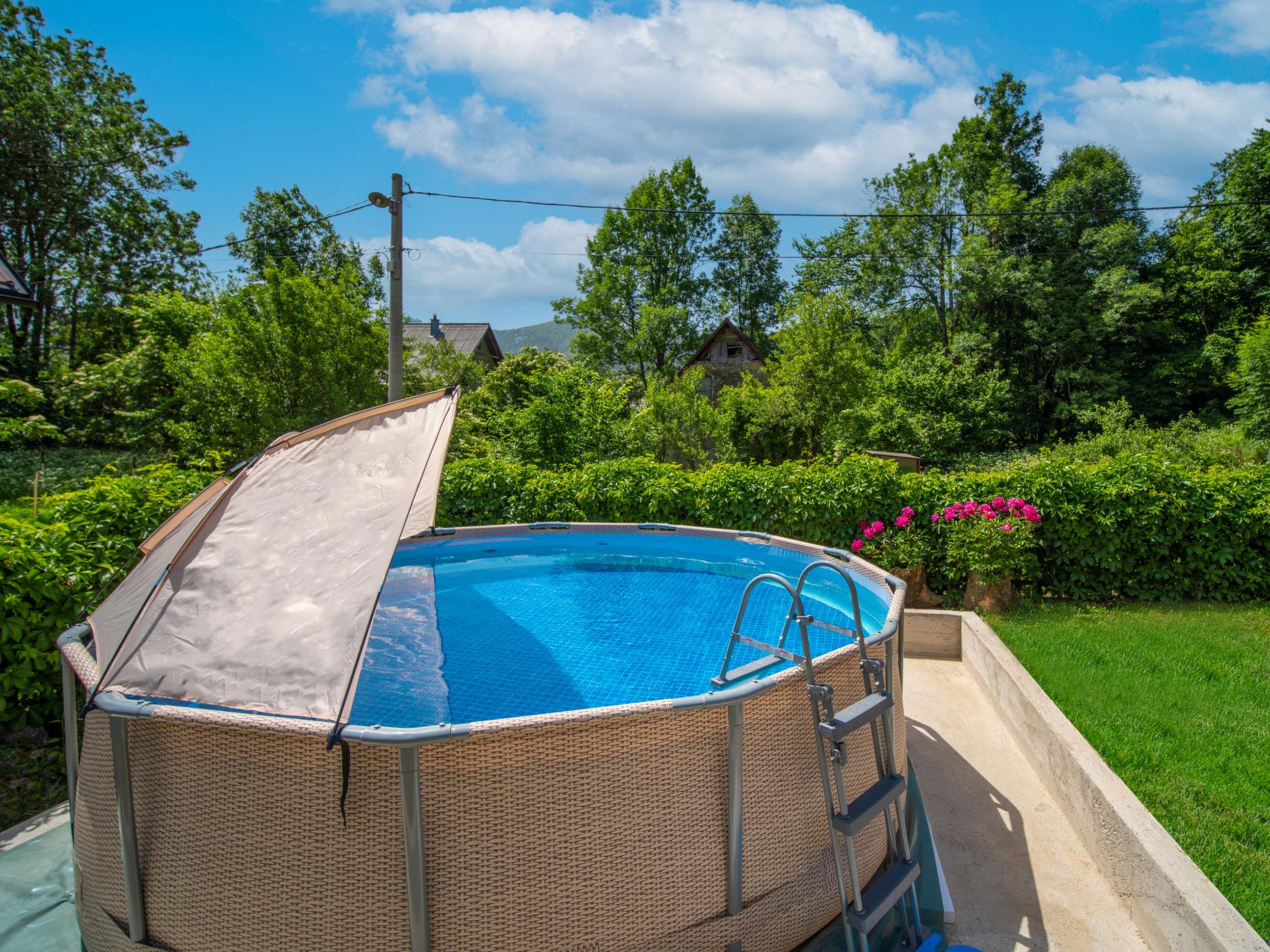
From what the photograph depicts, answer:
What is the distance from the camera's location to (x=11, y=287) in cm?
532

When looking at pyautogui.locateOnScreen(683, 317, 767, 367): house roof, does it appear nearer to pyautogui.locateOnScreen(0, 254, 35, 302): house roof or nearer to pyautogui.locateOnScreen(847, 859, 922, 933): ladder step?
pyautogui.locateOnScreen(0, 254, 35, 302): house roof

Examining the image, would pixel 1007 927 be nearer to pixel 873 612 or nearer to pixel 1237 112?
pixel 873 612

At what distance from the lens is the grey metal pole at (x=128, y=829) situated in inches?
92.0

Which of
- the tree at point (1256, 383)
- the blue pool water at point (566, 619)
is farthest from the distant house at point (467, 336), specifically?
the tree at point (1256, 383)

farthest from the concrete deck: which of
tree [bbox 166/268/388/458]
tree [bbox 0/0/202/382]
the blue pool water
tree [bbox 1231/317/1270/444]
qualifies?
tree [bbox 0/0/202/382]

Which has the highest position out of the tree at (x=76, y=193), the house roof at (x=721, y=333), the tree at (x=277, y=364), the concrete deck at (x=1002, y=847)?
the tree at (x=76, y=193)

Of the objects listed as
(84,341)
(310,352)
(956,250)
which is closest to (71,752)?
(310,352)

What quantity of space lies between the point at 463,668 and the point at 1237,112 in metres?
31.0

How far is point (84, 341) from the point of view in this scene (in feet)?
73.1

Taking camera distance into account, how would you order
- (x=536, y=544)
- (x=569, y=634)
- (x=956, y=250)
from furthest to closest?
(x=956, y=250), (x=536, y=544), (x=569, y=634)

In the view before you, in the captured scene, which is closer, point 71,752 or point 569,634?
point 71,752

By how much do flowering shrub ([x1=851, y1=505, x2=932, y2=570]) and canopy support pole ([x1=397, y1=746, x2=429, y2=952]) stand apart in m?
5.84

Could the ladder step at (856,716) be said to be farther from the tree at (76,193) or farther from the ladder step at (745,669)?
the tree at (76,193)

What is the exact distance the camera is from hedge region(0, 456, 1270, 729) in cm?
661
